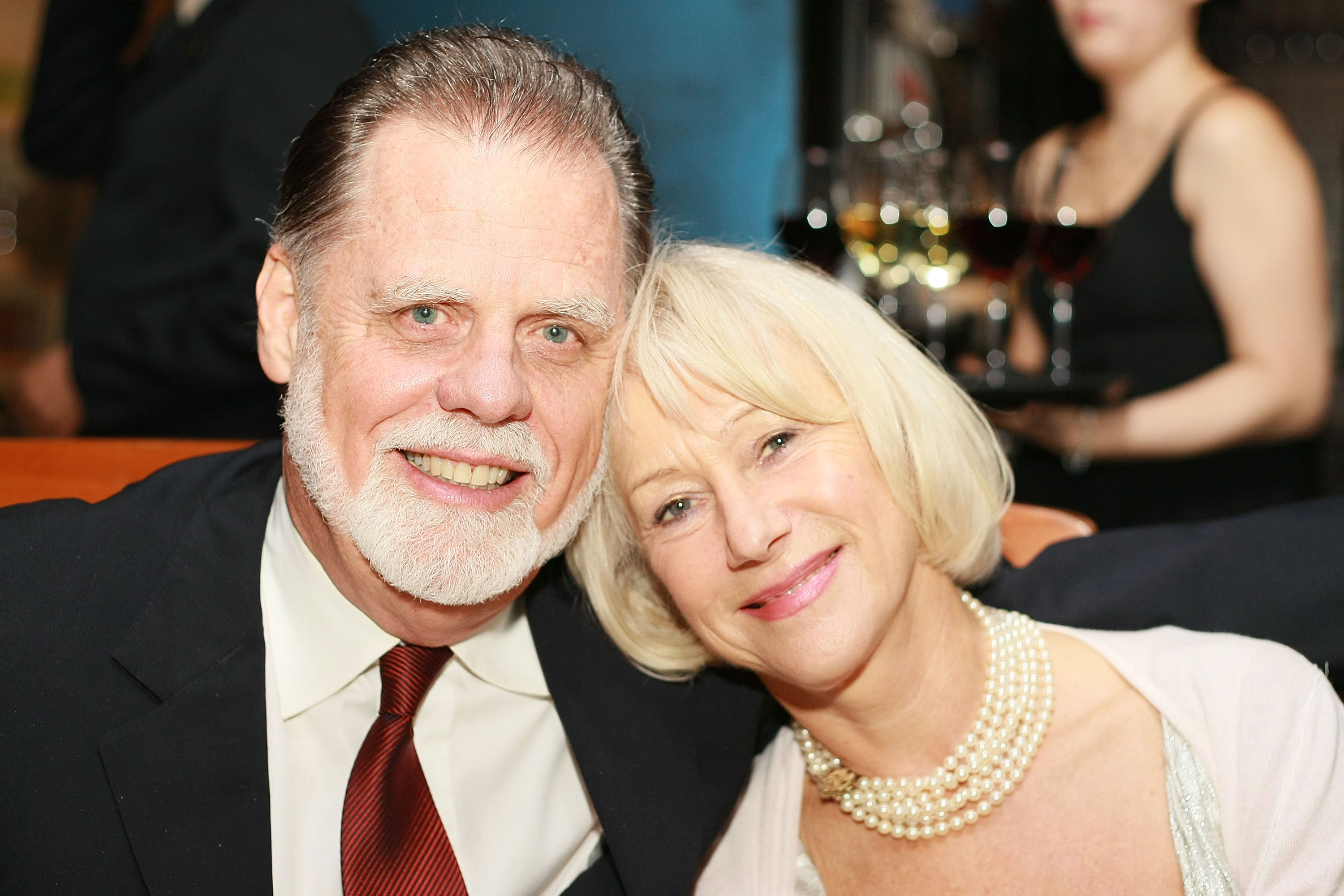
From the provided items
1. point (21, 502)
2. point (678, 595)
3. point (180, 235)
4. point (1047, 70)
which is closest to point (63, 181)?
point (180, 235)

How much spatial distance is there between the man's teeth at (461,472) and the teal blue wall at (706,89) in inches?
93.6

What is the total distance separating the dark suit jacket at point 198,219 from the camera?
235 centimetres

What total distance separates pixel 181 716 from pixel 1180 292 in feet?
7.31

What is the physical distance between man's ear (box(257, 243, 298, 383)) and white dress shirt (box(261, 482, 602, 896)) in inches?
8.0

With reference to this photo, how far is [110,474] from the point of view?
5.70 feet

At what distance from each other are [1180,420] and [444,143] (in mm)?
1776

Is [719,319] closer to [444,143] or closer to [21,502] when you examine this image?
[444,143]

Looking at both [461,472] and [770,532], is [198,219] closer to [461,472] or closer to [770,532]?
[461,472]

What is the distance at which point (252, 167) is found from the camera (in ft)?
7.77

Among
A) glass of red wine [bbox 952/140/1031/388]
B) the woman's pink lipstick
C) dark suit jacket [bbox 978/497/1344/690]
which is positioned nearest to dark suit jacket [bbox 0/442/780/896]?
the woman's pink lipstick

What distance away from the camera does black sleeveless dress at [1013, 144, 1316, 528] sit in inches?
101

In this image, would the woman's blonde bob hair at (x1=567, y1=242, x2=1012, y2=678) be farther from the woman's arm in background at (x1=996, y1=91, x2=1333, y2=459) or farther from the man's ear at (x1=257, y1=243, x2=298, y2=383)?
the woman's arm in background at (x1=996, y1=91, x2=1333, y2=459)

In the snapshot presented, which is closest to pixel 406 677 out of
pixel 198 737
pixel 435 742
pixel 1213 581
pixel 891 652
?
pixel 435 742

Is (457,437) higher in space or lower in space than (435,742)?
higher
